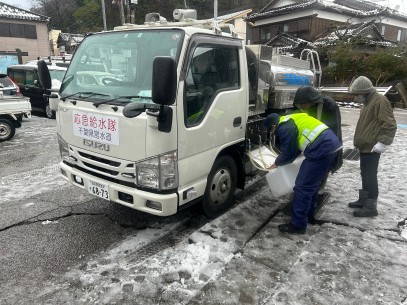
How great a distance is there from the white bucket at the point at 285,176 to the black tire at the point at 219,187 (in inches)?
19.2

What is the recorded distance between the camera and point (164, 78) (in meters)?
2.28

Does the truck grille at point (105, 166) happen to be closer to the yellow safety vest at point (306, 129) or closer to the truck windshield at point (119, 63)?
the truck windshield at point (119, 63)

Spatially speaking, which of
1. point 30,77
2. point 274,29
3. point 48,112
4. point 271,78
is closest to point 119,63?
point 271,78

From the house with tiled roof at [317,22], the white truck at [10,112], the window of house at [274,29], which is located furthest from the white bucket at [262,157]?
the window of house at [274,29]

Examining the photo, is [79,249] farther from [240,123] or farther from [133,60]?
[240,123]

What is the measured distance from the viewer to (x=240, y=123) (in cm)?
362

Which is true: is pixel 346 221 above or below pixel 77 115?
below

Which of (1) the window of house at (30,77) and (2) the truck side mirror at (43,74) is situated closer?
(2) the truck side mirror at (43,74)

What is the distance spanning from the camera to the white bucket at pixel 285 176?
3.40 meters

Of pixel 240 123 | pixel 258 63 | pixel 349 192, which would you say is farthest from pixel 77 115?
pixel 349 192

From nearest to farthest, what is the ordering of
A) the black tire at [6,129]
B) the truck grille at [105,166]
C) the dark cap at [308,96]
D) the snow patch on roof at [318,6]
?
the truck grille at [105,166], the dark cap at [308,96], the black tire at [6,129], the snow patch on roof at [318,6]

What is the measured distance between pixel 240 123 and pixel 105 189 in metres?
1.69

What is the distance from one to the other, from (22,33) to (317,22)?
2509 cm

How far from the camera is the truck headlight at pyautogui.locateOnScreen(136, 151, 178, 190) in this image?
2697mm
